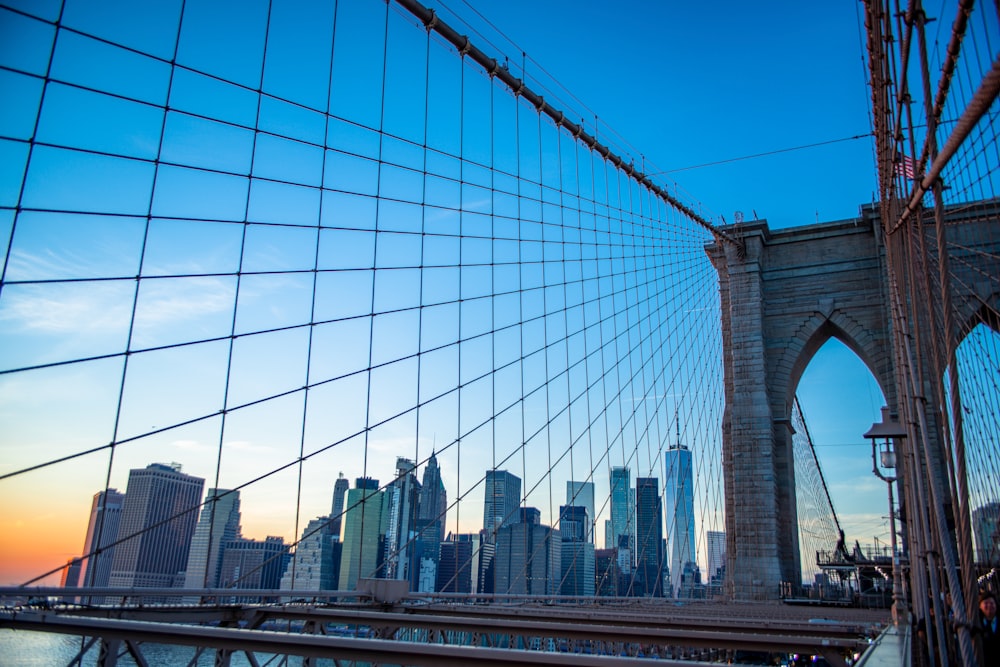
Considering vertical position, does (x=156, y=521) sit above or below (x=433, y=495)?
below

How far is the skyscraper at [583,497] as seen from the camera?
10.2 m

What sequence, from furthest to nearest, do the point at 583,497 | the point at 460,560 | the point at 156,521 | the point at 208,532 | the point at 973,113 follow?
the point at 583,497, the point at 460,560, the point at 208,532, the point at 156,521, the point at 973,113

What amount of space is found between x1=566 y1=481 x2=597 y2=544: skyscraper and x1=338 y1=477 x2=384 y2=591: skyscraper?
3.37 m

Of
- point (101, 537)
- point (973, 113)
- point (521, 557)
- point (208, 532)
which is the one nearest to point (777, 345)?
point (521, 557)

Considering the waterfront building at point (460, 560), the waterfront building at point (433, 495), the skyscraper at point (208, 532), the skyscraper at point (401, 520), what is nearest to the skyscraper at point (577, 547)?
the waterfront building at point (460, 560)

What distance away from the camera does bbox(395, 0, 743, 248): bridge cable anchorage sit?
301 inches

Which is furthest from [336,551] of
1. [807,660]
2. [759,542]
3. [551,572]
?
[759,542]

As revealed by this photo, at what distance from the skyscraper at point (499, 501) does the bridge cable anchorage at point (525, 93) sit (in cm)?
478

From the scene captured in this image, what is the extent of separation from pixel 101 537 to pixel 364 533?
291 centimetres

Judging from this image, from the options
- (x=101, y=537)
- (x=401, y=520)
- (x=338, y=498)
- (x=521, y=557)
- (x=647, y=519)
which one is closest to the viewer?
(x=101, y=537)

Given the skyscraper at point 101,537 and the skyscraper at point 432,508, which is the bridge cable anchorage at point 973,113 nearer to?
the skyscraper at point 101,537

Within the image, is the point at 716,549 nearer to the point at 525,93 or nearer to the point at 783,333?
the point at 783,333

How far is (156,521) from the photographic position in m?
4.54

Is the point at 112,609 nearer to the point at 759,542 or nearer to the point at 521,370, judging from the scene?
the point at 521,370
